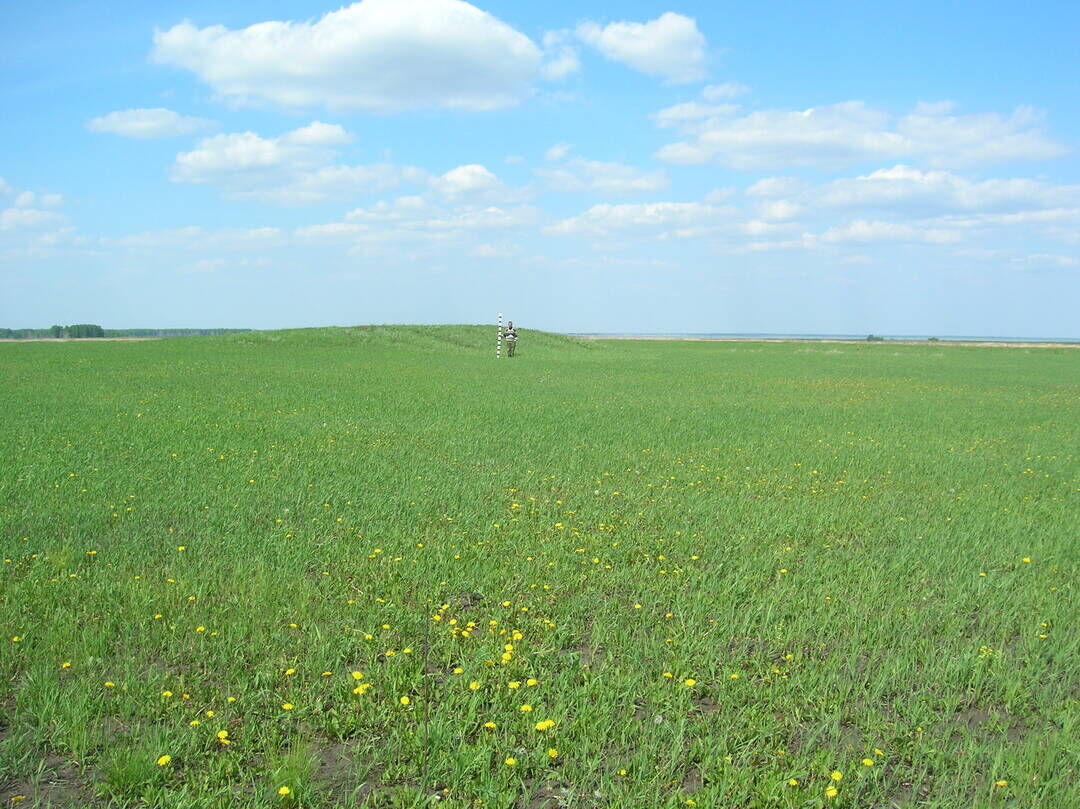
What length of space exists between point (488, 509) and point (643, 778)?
5151mm

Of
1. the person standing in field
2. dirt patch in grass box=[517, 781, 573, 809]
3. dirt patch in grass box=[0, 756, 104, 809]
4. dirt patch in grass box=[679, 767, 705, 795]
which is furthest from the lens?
the person standing in field

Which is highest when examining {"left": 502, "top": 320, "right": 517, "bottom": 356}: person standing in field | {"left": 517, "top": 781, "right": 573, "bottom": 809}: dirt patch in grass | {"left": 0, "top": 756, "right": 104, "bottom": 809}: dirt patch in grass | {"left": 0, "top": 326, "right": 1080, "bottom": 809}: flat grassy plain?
{"left": 502, "top": 320, "right": 517, "bottom": 356}: person standing in field

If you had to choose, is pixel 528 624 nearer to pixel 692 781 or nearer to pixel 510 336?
pixel 692 781

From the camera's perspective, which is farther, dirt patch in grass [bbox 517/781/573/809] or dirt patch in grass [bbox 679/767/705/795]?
dirt patch in grass [bbox 679/767/705/795]

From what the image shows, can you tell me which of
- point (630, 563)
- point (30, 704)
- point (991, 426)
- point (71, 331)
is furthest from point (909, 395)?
point (71, 331)

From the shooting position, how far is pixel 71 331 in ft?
251

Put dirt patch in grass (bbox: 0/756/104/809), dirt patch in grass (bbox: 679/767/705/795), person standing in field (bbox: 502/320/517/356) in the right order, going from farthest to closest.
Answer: person standing in field (bbox: 502/320/517/356) → dirt patch in grass (bbox: 679/767/705/795) → dirt patch in grass (bbox: 0/756/104/809)

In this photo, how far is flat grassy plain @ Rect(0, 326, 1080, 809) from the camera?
3939mm

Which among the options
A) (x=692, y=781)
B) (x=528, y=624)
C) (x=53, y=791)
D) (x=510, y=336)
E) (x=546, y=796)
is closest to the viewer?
(x=53, y=791)

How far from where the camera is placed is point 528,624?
223 inches

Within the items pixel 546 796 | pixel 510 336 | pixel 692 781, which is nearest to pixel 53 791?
pixel 546 796

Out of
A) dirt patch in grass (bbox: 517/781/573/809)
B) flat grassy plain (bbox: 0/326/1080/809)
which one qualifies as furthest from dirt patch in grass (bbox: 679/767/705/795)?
dirt patch in grass (bbox: 517/781/573/809)

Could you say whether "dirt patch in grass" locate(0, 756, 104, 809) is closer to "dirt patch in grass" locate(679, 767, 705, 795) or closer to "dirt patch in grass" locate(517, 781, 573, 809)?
"dirt patch in grass" locate(517, 781, 573, 809)

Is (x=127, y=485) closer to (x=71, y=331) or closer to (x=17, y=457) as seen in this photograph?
(x=17, y=457)
